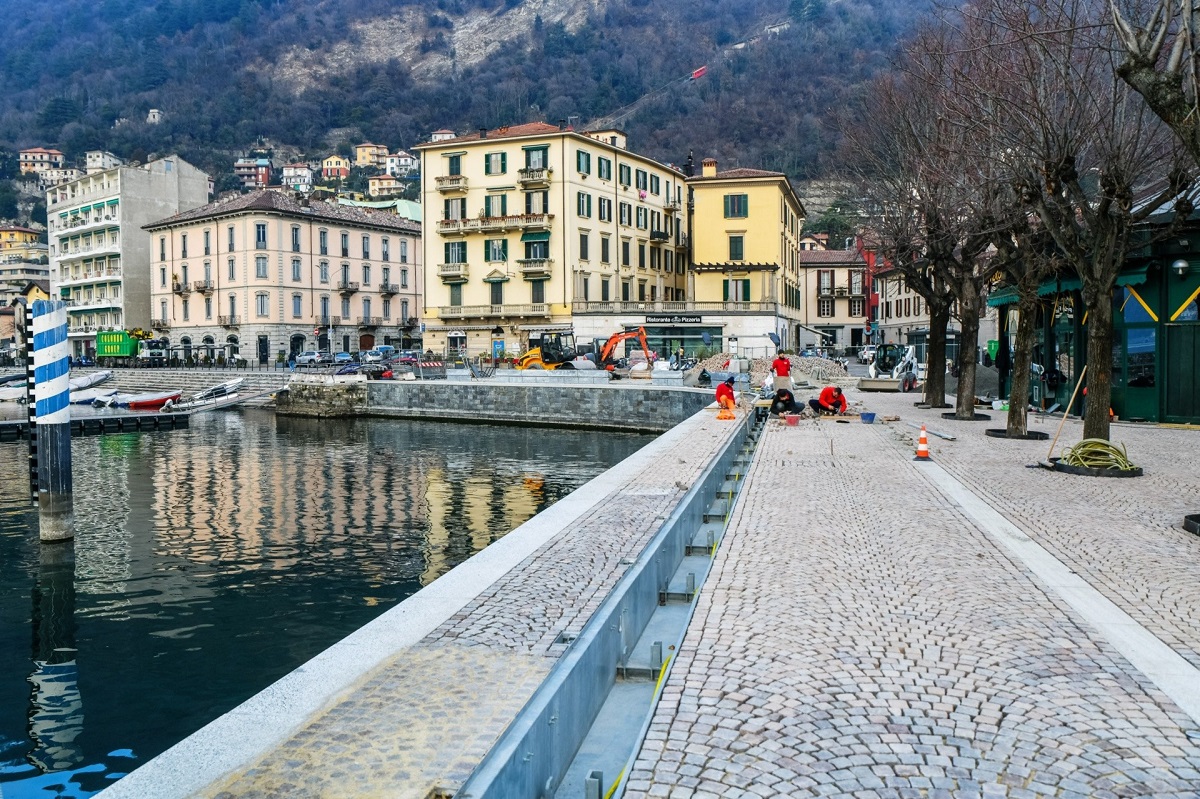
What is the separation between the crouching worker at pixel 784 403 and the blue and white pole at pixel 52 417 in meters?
16.9

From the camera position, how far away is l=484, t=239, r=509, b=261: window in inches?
2496

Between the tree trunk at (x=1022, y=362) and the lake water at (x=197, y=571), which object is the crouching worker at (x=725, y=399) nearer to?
the lake water at (x=197, y=571)

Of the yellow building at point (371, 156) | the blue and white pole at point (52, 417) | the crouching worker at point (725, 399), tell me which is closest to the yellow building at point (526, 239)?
the crouching worker at point (725, 399)

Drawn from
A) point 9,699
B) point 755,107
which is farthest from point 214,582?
point 755,107

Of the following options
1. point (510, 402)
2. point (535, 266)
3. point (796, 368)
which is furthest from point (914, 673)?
point (535, 266)

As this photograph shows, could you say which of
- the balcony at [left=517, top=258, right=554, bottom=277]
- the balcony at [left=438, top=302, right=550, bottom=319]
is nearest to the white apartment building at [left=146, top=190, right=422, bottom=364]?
the balcony at [left=438, top=302, right=550, bottom=319]

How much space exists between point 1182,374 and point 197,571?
20663 mm

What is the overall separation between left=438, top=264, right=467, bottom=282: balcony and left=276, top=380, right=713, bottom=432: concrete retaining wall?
18351 millimetres

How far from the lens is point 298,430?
3969 cm

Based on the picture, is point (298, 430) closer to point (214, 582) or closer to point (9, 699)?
point (214, 582)

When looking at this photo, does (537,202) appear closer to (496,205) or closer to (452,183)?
(496,205)

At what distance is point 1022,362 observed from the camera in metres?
19.4

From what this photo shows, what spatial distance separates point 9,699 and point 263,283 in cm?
6618

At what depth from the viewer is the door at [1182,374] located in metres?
21.5
